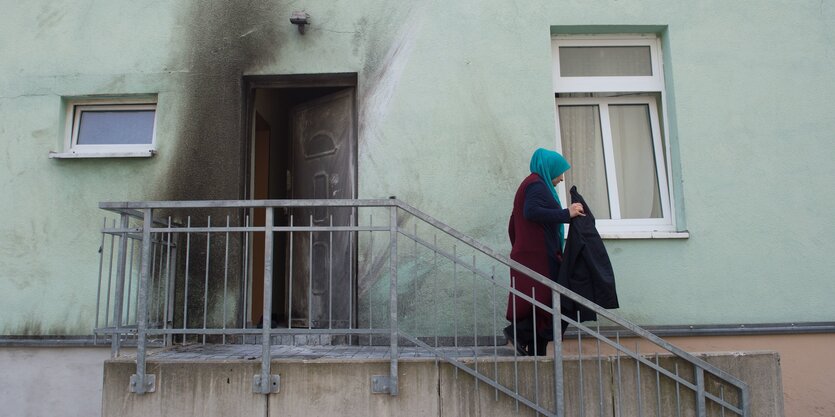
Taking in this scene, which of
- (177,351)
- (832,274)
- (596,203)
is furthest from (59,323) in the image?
(832,274)

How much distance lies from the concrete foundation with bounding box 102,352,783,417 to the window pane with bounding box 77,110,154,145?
7.43ft

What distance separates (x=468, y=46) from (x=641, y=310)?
2.49m

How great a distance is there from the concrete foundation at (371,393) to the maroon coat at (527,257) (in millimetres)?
411

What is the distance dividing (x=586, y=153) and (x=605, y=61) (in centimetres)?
82

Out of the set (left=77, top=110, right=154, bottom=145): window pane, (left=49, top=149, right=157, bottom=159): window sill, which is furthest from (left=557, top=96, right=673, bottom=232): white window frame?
(left=77, top=110, right=154, bottom=145): window pane

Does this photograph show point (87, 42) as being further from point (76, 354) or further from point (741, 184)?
point (741, 184)

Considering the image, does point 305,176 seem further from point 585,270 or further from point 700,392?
point 700,392

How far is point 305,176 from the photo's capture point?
19.5 feet

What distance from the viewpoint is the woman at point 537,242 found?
402 centimetres

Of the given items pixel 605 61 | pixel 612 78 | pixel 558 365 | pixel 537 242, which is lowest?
pixel 558 365

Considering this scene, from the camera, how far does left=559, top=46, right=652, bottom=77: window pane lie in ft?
17.6

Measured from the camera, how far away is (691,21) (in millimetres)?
5172

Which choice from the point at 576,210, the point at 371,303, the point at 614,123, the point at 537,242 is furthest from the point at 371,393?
the point at 614,123

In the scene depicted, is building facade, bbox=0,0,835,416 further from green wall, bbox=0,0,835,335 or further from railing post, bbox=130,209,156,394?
railing post, bbox=130,209,156,394
